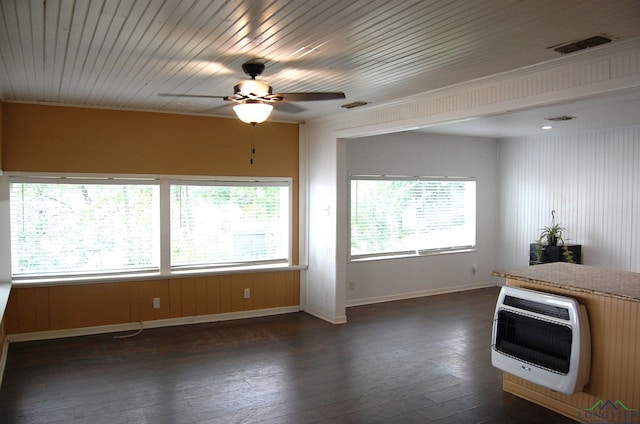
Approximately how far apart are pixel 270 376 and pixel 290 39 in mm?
2807

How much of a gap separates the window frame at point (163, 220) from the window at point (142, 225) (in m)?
0.01

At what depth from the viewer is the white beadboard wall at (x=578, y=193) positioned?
666cm

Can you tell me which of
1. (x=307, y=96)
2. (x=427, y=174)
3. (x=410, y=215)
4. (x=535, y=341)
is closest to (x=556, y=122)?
(x=427, y=174)

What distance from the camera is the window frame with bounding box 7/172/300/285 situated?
208 inches

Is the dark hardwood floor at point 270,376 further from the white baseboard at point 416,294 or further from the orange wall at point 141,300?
the white baseboard at point 416,294

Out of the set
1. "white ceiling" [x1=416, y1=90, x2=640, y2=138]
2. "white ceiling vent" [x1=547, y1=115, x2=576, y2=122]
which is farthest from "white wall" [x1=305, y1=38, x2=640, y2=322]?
"white ceiling vent" [x1=547, y1=115, x2=576, y2=122]

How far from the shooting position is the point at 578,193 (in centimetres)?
724

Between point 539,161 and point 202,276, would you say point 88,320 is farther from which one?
point 539,161

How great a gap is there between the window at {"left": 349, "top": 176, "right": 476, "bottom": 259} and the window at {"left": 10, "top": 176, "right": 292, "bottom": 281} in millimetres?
1160

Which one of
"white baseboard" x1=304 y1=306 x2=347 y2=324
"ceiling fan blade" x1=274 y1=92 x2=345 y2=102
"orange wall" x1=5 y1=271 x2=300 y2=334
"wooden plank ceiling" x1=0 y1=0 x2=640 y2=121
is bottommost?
"white baseboard" x1=304 y1=306 x2=347 y2=324

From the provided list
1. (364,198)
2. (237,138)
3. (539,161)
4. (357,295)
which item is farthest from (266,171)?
(539,161)

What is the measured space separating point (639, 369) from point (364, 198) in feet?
14.4

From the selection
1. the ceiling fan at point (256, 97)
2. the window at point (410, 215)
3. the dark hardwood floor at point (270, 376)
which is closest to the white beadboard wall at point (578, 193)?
the window at point (410, 215)

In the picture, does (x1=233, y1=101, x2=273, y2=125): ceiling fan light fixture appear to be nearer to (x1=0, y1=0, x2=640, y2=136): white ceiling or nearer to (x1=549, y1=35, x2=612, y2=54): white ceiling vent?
(x1=0, y1=0, x2=640, y2=136): white ceiling
